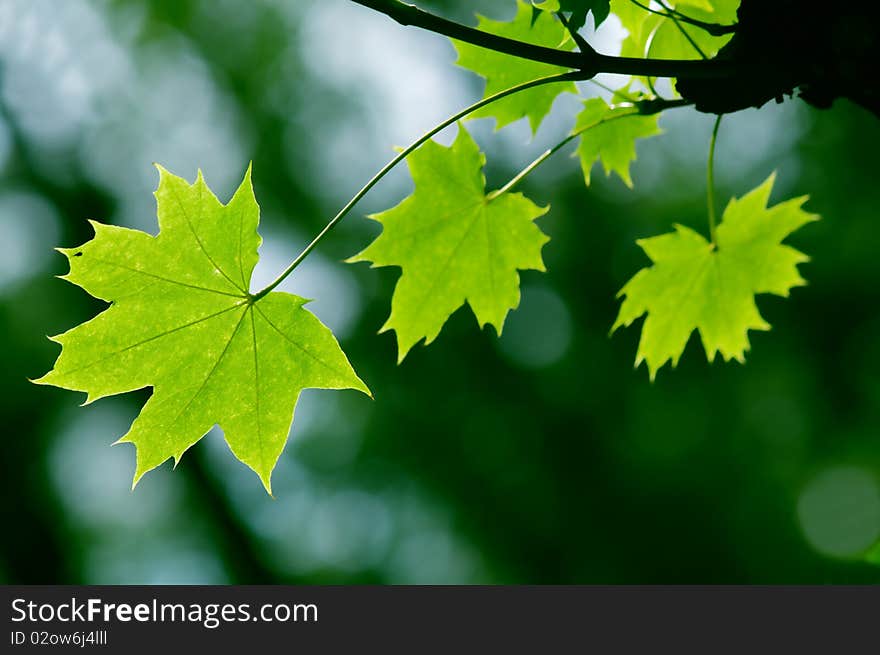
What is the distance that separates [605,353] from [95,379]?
8851 millimetres

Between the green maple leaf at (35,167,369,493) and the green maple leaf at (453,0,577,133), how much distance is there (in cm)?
48

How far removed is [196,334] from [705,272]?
117 cm

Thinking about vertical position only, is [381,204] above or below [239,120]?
below

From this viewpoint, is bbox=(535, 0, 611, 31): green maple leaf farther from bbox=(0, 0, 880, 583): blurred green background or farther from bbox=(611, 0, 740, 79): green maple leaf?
bbox=(0, 0, 880, 583): blurred green background

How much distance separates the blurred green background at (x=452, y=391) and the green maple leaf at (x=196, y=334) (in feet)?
24.4

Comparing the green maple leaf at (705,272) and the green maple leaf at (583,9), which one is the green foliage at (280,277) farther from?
the green maple leaf at (705,272)

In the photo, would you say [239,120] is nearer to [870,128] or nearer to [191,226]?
[870,128]

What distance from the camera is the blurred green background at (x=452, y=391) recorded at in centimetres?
880

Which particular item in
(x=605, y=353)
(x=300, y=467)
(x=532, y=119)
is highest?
(x=605, y=353)

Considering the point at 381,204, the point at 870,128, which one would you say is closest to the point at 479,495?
the point at 381,204

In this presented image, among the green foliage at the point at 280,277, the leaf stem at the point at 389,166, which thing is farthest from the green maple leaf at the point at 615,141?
the leaf stem at the point at 389,166

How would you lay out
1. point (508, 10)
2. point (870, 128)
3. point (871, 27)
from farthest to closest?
point (508, 10) → point (870, 128) → point (871, 27)

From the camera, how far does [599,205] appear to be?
9836mm

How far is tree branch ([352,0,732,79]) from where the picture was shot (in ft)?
2.63
